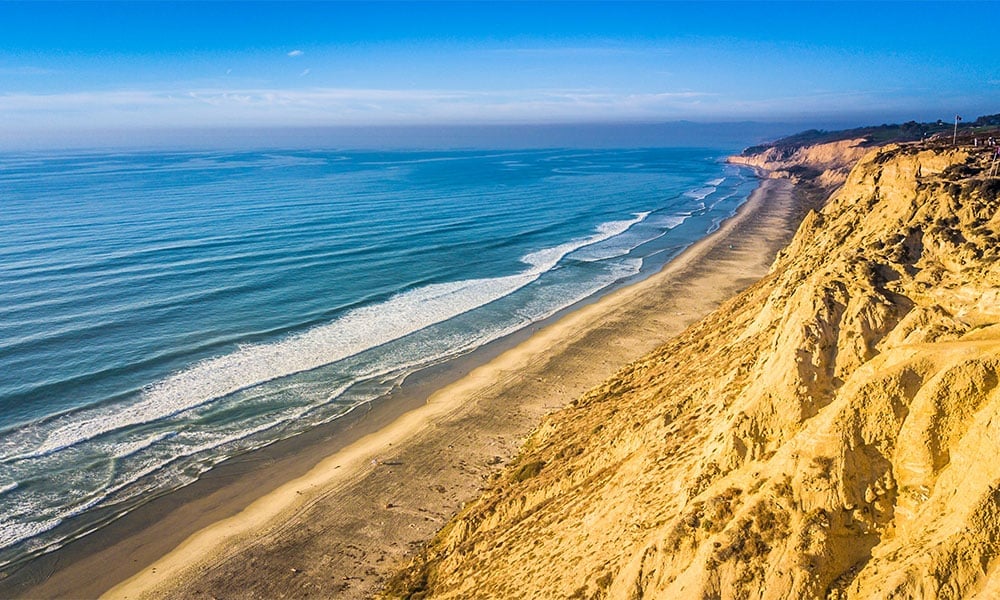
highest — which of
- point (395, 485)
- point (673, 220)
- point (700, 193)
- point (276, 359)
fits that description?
point (700, 193)

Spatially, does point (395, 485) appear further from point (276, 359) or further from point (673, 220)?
point (673, 220)

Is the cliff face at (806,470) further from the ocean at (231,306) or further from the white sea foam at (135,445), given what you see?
the white sea foam at (135,445)

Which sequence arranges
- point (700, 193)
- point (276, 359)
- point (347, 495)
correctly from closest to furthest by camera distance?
point (347, 495)
point (276, 359)
point (700, 193)

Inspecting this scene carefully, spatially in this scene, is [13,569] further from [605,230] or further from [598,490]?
[605,230]

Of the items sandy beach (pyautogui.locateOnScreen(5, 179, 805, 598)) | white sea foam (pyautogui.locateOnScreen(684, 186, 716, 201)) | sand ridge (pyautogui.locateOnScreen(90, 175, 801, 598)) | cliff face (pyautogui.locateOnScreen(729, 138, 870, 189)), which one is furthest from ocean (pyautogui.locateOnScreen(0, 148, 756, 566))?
cliff face (pyautogui.locateOnScreen(729, 138, 870, 189))

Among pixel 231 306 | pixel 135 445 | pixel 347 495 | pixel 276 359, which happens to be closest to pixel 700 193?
pixel 231 306

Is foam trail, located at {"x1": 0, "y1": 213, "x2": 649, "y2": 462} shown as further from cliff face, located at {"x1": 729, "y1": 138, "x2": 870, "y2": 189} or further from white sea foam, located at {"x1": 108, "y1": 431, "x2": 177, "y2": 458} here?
cliff face, located at {"x1": 729, "y1": 138, "x2": 870, "y2": 189}

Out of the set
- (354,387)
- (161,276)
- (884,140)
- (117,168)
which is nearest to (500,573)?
(354,387)
